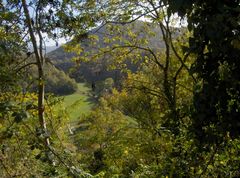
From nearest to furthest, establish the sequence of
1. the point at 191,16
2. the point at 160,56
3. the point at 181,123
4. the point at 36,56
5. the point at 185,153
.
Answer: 1. the point at 191,16
2. the point at 185,153
3. the point at 181,123
4. the point at 36,56
5. the point at 160,56

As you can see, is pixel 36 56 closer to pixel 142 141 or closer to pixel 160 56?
pixel 142 141

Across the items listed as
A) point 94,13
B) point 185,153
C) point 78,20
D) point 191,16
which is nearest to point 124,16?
point 94,13

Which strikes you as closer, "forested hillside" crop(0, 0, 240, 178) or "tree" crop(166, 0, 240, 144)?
"forested hillside" crop(0, 0, 240, 178)

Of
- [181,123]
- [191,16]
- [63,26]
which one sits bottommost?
[181,123]

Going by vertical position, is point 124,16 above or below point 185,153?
above

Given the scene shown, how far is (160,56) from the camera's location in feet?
80.1

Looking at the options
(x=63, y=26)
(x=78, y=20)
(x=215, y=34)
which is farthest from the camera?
(x=78, y=20)

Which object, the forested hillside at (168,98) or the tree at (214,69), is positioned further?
the tree at (214,69)

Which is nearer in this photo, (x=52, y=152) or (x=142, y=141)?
(x=52, y=152)

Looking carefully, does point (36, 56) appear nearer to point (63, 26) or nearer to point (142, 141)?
point (63, 26)

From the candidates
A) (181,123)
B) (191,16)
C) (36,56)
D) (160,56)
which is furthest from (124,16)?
(160,56)

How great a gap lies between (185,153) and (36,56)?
6.49 meters

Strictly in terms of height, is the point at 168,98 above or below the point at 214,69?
below

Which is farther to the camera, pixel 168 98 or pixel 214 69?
pixel 168 98
